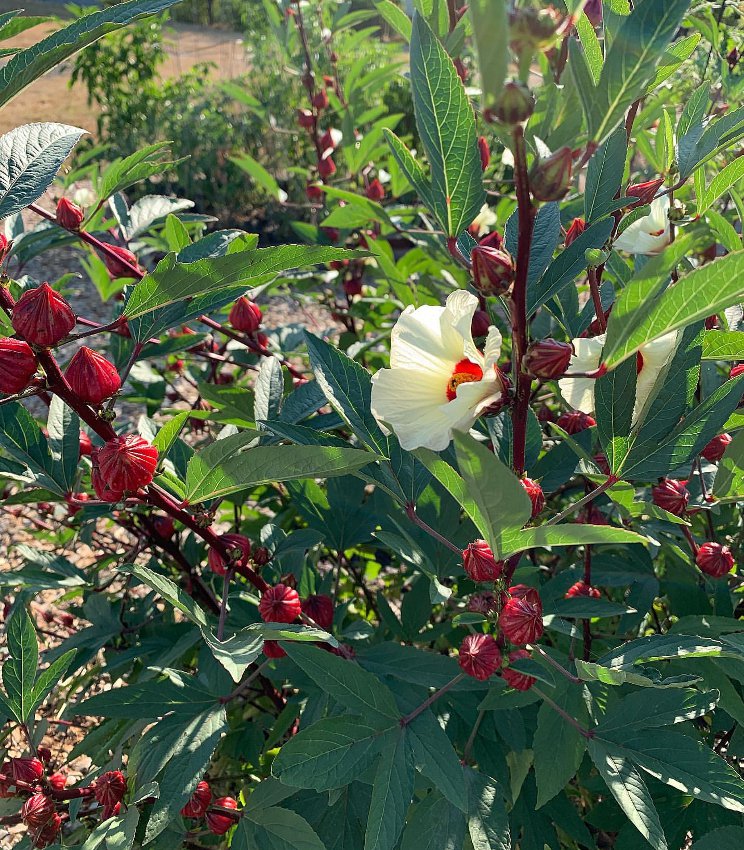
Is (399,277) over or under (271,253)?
under

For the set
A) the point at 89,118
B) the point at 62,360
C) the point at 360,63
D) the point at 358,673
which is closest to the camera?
the point at 358,673

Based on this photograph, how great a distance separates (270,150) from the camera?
631 centimetres

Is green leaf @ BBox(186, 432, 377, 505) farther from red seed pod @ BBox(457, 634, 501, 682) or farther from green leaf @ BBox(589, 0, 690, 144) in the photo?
green leaf @ BBox(589, 0, 690, 144)

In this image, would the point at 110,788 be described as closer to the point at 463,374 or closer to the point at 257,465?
the point at 257,465

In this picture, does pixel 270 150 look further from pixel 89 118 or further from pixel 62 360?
pixel 89 118

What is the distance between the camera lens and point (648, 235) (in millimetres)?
1059

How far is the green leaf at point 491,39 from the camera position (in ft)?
1.46

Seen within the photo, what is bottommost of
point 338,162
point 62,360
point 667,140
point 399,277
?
point 62,360

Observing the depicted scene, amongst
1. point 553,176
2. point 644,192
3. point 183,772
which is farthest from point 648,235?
point 183,772

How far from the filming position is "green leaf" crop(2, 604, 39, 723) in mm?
1029

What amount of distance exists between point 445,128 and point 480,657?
530 millimetres

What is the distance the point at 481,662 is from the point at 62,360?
11.6ft

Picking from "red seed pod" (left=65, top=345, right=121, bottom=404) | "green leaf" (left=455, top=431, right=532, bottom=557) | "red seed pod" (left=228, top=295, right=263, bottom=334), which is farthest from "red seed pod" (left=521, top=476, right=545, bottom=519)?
"red seed pod" (left=228, top=295, right=263, bottom=334)

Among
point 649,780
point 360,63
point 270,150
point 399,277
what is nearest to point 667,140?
point 399,277
